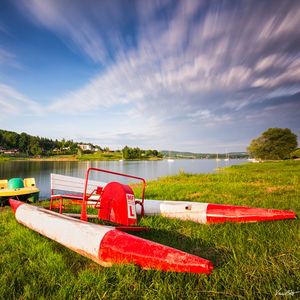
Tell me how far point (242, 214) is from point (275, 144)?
4577 cm

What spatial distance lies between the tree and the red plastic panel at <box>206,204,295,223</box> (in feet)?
143

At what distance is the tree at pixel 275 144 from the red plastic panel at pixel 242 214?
43621mm

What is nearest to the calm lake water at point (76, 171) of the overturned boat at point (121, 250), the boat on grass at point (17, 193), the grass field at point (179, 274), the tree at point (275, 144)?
the boat on grass at point (17, 193)

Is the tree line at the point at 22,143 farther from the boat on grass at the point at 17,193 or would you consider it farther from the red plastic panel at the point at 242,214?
the red plastic panel at the point at 242,214

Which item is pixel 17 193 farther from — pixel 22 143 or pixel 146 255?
pixel 22 143

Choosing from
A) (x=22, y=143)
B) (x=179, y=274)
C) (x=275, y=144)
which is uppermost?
(x=22, y=143)

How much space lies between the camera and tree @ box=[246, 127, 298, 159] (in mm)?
39688

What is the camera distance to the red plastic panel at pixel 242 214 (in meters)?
4.01

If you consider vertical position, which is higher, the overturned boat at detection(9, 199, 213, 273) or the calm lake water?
the overturned boat at detection(9, 199, 213, 273)

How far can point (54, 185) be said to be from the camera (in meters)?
7.46

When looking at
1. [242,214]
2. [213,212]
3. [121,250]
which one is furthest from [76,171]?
[121,250]

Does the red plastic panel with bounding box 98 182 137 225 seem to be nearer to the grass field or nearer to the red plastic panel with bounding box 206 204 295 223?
the grass field

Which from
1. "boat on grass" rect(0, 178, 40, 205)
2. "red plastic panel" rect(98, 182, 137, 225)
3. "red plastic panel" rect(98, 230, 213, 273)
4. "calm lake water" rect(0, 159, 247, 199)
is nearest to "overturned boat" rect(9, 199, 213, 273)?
"red plastic panel" rect(98, 230, 213, 273)

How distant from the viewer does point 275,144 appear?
135ft
